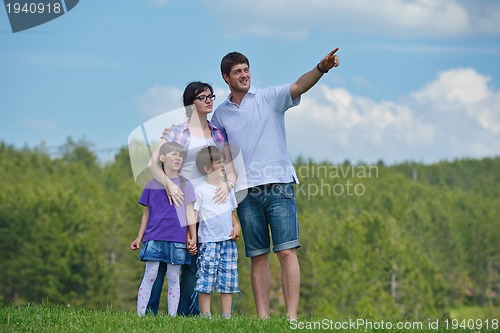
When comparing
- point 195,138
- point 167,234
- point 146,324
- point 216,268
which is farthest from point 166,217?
point 146,324

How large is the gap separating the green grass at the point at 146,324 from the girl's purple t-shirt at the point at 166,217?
3.12 ft

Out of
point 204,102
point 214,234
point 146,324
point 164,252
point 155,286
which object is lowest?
point 146,324

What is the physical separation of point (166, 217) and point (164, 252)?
0.38 metres

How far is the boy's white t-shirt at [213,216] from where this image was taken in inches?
342

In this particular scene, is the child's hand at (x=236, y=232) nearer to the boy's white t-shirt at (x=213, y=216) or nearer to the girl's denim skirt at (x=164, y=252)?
the boy's white t-shirt at (x=213, y=216)

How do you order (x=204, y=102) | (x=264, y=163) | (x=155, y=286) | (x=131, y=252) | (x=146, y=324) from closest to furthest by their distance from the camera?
(x=146, y=324) → (x=264, y=163) → (x=204, y=102) → (x=155, y=286) → (x=131, y=252)

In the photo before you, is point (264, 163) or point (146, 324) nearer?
point (146, 324)

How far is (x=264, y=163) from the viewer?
27.4 ft

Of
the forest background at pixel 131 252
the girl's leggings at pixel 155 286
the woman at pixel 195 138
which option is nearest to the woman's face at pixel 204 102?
the woman at pixel 195 138

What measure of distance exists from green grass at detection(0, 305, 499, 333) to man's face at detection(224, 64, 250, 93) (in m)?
2.39

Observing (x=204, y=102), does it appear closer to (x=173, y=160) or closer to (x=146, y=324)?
(x=173, y=160)

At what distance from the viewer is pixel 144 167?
9.00 metres

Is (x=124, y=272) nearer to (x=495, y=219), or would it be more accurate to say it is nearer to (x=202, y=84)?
(x=202, y=84)

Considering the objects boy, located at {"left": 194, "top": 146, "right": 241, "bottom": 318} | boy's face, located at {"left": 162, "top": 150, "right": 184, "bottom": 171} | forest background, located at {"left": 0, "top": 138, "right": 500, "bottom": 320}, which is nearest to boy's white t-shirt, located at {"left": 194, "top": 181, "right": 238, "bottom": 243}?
boy, located at {"left": 194, "top": 146, "right": 241, "bottom": 318}
